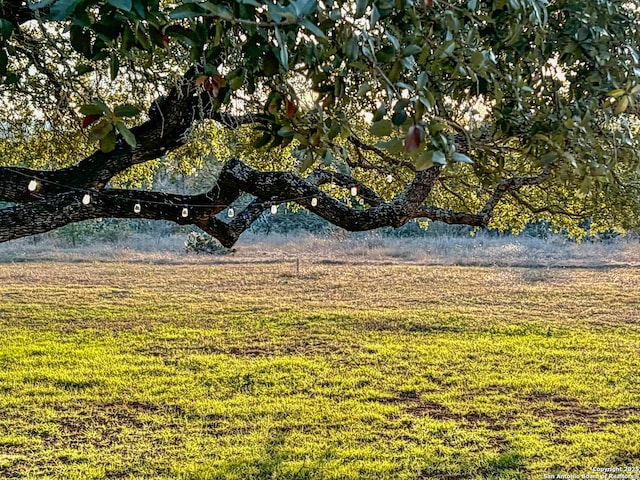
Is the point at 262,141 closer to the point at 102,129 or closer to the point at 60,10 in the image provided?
the point at 102,129

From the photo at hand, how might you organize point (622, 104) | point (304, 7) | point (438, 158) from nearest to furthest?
1. point (304, 7)
2. point (438, 158)
3. point (622, 104)

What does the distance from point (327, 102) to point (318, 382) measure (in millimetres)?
5667

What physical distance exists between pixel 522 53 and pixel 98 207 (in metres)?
2.30

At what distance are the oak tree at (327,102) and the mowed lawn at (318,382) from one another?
1.85m

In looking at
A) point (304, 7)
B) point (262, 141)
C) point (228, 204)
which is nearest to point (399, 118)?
point (304, 7)

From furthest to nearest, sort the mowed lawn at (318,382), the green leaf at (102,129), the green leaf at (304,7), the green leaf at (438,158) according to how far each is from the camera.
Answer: the mowed lawn at (318,382)
the green leaf at (102,129)
the green leaf at (438,158)
the green leaf at (304,7)

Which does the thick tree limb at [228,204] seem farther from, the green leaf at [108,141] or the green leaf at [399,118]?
the green leaf at [399,118]

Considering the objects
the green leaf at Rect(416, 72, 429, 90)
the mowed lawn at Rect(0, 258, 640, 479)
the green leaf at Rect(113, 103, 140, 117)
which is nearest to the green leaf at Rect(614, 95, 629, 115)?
the green leaf at Rect(416, 72, 429, 90)

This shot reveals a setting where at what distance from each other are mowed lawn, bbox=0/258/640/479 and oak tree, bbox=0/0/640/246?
1847 mm

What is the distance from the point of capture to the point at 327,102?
3.80ft

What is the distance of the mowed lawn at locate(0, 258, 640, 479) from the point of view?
450cm

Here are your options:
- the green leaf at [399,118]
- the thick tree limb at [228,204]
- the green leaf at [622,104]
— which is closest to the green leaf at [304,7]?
the green leaf at [399,118]

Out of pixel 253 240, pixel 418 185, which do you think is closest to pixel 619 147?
pixel 418 185

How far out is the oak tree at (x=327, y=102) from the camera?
0.86 m
